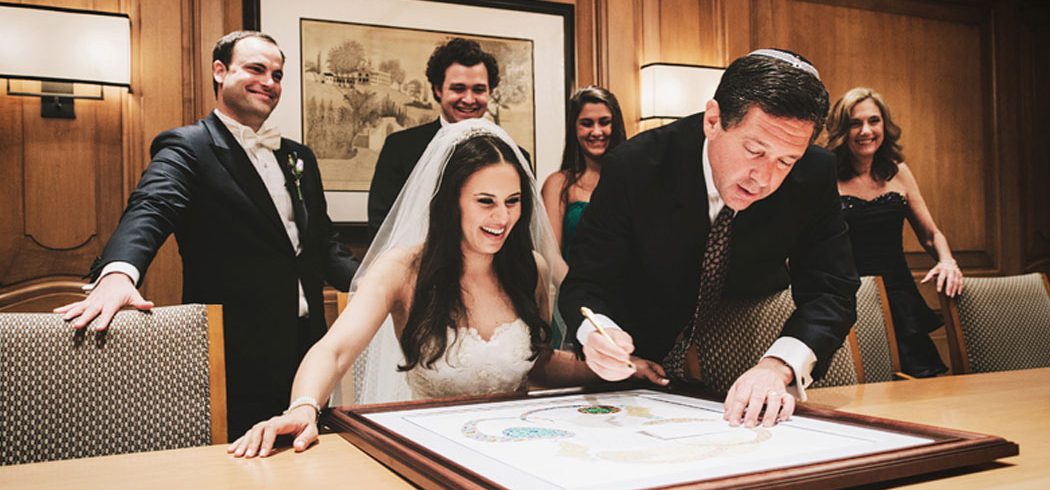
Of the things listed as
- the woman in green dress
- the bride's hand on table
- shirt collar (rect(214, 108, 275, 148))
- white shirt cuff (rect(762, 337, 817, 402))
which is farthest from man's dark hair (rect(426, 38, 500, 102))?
the bride's hand on table

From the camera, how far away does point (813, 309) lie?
5.99 ft

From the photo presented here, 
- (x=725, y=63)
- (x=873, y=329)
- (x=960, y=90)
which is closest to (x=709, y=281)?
(x=873, y=329)

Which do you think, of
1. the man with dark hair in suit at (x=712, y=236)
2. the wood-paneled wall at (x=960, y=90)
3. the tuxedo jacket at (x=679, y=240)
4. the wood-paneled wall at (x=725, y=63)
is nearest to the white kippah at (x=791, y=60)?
the man with dark hair in suit at (x=712, y=236)

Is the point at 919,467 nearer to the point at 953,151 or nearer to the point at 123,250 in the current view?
the point at 123,250

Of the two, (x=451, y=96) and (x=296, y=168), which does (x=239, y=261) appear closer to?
(x=296, y=168)

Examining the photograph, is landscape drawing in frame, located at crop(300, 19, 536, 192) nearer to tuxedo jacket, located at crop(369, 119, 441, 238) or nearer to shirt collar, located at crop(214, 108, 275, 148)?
tuxedo jacket, located at crop(369, 119, 441, 238)

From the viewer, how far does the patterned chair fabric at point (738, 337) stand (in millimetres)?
2104

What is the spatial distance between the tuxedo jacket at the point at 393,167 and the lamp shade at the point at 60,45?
1.04m

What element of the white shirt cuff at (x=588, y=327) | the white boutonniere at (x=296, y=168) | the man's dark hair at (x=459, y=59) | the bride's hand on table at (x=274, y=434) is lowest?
the bride's hand on table at (x=274, y=434)

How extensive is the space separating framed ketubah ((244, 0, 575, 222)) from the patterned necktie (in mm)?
2011

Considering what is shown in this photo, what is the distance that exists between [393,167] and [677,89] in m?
1.71

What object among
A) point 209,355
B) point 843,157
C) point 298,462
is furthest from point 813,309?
point 843,157

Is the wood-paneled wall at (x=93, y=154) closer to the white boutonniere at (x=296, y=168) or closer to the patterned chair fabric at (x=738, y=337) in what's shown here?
the white boutonniere at (x=296, y=168)

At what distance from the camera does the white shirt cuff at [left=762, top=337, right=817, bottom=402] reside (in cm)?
165
